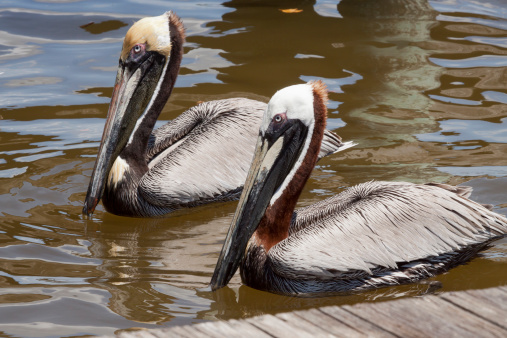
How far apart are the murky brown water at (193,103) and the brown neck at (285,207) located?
28 centimetres

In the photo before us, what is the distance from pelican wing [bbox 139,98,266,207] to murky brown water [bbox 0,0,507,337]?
0.51 feet

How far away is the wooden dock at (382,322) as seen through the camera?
107 inches

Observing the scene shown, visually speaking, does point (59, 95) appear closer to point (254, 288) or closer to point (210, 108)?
point (210, 108)

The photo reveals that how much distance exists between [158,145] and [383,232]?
6.61 ft

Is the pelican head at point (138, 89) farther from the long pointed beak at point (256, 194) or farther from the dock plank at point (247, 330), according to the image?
the dock plank at point (247, 330)

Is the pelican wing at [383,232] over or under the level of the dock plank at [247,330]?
under

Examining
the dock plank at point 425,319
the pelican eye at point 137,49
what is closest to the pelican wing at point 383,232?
the dock plank at point 425,319

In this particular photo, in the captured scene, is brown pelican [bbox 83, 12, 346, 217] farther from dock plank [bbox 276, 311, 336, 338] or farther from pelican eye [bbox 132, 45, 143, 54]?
dock plank [bbox 276, 311, 336, 338]

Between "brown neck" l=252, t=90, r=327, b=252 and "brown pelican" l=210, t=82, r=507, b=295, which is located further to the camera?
"brown neck" l=252, t=90, r=327, b=252

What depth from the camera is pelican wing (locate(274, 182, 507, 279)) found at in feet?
13.8

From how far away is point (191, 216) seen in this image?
18.0ft

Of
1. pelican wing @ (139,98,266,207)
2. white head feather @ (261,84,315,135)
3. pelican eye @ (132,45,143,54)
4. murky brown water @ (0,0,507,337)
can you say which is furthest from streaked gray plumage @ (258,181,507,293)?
pelican eye @ (132,45,143,54)

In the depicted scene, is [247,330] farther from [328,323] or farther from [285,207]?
[285,207]

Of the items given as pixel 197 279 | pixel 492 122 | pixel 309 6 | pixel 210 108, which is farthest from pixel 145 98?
pixel 309 6
